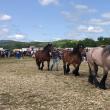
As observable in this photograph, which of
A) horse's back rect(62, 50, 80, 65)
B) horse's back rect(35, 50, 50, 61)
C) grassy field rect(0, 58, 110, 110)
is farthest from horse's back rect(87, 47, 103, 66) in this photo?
horse's back rect(35, 50, 50, 61)

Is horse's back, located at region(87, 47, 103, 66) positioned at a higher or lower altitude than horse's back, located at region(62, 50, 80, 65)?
higher

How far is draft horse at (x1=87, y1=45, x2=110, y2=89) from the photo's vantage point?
17.7 metres

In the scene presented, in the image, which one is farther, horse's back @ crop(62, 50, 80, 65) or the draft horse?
horse's back @ crop(62, 50, 80, 65)

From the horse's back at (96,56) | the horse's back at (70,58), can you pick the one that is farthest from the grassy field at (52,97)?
the horse's back at (70,58)

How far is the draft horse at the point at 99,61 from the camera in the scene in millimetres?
17719

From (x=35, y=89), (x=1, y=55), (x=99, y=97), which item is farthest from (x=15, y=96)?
(x=1, y=55)

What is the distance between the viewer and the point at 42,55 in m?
31.4

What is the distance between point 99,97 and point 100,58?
3.90 metres

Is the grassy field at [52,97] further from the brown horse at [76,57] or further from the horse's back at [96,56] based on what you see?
the brown horse at [76,57]

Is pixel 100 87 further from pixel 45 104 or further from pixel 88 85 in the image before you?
pixel 45 104

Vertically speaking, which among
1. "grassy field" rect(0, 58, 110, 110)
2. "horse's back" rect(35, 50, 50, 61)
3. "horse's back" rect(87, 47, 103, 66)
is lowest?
"grassy field" rect(0, 58, 110, 110)

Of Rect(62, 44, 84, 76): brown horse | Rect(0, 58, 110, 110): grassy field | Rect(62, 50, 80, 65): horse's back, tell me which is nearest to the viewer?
Rect(0, 58, 110, 110): grassy field

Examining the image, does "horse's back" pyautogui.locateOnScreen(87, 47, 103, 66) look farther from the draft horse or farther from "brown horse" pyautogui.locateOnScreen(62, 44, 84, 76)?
"brown horse" pyautogui.locateOnScreen(62, 44, 84, 76)

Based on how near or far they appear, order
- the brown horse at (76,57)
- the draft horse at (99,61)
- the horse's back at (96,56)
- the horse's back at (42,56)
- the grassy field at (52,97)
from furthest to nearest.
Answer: the horse's back at (42,56), the brown horse at (76,57), the horse's back at (96,56), the draft horse at (99,61), the grassy field at (52,97)
